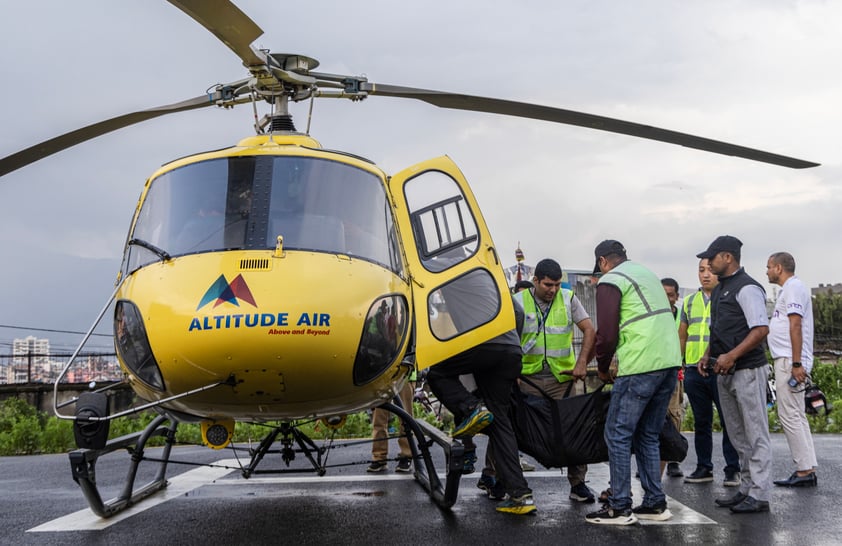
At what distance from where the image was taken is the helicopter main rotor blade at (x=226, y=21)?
15.1 ft

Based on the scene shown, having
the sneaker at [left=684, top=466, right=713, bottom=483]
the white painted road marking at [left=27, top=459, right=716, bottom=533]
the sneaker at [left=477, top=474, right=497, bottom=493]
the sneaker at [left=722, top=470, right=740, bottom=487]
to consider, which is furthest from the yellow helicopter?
the sneaker at [left=722, top=470, right=740, bottom=487]

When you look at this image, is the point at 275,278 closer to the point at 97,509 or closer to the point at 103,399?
the point at 103,399

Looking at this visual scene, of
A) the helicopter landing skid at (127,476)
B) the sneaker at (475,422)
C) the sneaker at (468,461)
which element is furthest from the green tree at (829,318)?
the helicopter landing skid at (127,476)

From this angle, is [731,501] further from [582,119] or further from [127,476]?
[127,476]

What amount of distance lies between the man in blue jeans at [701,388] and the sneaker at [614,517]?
6.03ft

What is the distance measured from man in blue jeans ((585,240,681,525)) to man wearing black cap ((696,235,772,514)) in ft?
2.44

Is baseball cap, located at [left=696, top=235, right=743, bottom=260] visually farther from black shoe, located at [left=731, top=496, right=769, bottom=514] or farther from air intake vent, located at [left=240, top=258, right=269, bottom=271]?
air intake vent, located at [left=240, top=258, right=269, bottom=271]

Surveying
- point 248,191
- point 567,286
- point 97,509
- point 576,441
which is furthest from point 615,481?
point 97,509

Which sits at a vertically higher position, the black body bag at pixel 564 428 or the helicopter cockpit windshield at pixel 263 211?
the helicopter cockpit windshield at pixel 263 211

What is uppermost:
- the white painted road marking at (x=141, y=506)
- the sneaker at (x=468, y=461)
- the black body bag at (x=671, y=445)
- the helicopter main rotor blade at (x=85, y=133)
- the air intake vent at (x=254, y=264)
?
the helicopter main rotor blade at (x=85, y=133)

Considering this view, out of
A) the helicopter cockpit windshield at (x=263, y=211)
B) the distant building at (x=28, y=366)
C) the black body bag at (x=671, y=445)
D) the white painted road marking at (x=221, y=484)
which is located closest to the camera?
the helicopter cockpit windshield at (x=263, y=211)

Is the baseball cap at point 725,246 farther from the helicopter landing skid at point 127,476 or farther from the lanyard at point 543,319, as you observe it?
the helicopter landing skid at point 127,476

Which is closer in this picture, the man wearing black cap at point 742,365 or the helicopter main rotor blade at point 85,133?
the man wearing black cap at point 742,365

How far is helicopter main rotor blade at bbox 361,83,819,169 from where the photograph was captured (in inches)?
264
